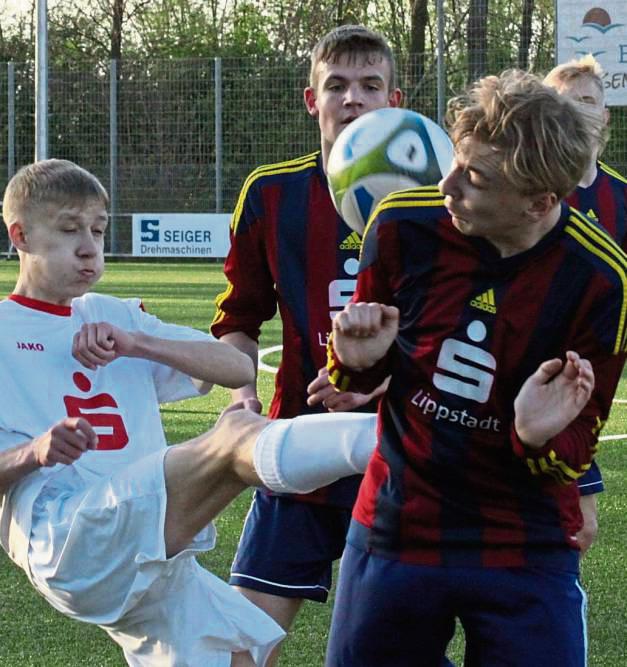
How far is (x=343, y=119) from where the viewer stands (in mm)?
3990

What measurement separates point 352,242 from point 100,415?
0.90m

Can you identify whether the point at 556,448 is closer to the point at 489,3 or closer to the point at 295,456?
the point at 295,456

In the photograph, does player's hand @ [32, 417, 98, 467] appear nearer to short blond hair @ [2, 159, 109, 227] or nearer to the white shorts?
the white shorts

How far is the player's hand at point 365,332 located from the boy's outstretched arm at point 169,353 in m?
0.78

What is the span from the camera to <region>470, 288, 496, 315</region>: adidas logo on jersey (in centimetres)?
283

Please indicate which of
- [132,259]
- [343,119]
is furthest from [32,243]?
[132,259]

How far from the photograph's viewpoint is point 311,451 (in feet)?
9.87

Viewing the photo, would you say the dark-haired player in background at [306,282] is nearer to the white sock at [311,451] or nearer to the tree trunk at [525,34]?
the white sock at [311,451]

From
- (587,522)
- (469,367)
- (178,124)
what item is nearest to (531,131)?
(469,367)

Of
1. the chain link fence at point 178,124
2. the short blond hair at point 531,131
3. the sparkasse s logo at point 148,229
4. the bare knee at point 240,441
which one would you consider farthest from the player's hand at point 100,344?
the sparkasse s logo at point 148,229

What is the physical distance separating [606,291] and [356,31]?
152 centimetres

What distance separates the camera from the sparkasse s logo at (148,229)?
81.9 ft

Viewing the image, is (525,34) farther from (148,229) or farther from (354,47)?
(354,47)

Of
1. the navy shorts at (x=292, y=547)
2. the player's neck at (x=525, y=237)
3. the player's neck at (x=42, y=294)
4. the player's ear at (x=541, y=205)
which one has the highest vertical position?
the player's ear at (x=541, y=205)
